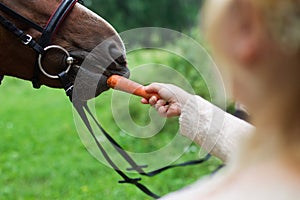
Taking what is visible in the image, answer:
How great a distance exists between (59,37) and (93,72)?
0.81 feet

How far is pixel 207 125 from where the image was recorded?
7.59 ft

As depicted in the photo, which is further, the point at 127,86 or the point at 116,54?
the point at 116,54

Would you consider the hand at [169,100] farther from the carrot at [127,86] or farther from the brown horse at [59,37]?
the brown horse at [59,37]

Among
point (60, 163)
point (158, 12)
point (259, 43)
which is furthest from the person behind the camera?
point (158, 12)

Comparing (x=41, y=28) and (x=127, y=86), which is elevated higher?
(x=127, y=86)

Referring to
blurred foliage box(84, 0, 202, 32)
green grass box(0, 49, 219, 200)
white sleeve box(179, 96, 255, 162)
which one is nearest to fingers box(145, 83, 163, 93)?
white sleeve box(179, 96, 255, 162)

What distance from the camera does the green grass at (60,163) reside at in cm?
568

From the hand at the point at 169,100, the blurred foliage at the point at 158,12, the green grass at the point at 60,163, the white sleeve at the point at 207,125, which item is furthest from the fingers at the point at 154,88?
the blurred foliage at the point at 158,12

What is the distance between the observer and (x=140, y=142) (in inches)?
288

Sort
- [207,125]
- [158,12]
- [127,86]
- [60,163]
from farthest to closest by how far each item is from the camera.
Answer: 1. [158,12]
2. [60,163]
3. [127,86]
4. [207,125]

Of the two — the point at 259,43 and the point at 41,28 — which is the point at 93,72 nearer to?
the point at 41,28

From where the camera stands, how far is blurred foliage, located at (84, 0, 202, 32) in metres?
20.8

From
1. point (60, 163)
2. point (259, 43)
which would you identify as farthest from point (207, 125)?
point (60, 163)

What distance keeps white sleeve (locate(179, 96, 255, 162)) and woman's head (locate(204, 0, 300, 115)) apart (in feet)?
4.41
